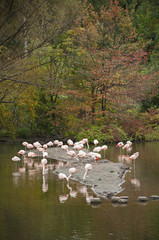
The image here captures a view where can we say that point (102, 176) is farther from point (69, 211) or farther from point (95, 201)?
point (69, 211)

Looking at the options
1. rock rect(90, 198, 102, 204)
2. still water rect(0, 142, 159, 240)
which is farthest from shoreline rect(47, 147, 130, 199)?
rock rect(90, 198, 102, 204)

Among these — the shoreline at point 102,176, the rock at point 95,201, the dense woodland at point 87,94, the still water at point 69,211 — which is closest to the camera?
the still water at point 69,211

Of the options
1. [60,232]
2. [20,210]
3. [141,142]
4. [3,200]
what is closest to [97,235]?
[60,232]

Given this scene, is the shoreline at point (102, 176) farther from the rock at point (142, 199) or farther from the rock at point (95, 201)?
the rock at point (142, 199)

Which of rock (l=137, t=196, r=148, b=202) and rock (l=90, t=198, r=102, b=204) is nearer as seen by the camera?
rock (l=90, t=198, r=102, b=204)

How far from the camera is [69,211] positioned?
9125 millimetres

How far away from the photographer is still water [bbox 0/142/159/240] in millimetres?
7535

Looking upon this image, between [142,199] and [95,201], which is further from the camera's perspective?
[142,199]

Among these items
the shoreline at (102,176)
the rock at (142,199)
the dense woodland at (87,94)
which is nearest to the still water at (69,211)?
the rock at (142,199)

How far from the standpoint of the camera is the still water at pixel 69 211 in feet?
24.7

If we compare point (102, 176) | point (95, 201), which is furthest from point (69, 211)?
point (102, 176)

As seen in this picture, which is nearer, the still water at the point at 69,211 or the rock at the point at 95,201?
the still water at the point at 69,211

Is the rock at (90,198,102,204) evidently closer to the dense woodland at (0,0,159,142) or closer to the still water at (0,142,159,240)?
the still water at (0,142,159,240)

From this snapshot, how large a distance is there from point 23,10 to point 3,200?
181 inches
